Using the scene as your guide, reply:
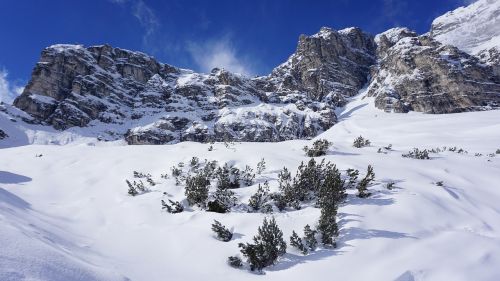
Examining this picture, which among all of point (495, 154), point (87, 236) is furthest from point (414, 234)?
point (495, 154)

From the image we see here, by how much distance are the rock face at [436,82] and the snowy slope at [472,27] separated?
61.6ft

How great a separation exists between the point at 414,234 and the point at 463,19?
497 ft

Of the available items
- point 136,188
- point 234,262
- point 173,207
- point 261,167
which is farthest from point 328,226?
point 136,188

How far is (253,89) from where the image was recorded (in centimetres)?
11794

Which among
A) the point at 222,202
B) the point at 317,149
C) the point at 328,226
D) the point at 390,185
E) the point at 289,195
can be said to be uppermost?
the point at 317,149

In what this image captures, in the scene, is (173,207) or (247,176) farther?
(247,176)

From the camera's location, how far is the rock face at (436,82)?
92.0 metres

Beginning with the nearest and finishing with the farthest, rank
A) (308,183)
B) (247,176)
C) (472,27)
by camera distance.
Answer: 1. (308,183)
2. (247,176)
3. (472,27)

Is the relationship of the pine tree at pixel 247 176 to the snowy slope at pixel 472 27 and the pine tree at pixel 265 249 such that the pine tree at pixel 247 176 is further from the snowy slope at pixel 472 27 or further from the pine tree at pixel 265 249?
the snowy slope at pixel 472 27

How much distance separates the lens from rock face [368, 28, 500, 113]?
9200 centimetres

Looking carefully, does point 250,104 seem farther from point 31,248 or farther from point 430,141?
point 31,248

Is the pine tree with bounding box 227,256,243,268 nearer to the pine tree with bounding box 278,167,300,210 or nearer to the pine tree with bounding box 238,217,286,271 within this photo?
the pine tree with bounding box 238,217,286,271

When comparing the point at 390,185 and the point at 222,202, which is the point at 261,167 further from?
the point at 390,185

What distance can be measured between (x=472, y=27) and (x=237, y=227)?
14394cm
